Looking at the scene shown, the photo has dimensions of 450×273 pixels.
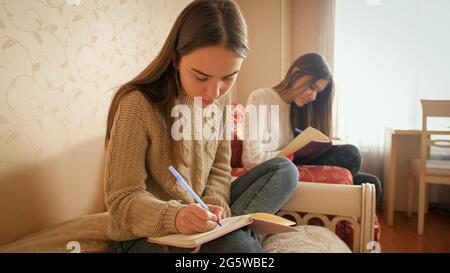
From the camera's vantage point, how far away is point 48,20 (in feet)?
2.45

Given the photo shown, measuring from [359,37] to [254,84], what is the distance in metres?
0.79

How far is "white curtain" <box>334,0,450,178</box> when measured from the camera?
2139 mm

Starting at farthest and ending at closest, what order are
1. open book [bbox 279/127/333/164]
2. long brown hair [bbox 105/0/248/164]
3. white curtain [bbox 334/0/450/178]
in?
white curtain [bbox 334/0/450/178]
open book [bbox 279/127/333/164]
long brown hair [bbox 105/0/248/164]

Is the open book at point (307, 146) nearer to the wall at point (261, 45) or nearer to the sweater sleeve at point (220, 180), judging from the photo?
the sweater sleeve at point (220, 180)

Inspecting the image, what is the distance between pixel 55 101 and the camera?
78 centimetres

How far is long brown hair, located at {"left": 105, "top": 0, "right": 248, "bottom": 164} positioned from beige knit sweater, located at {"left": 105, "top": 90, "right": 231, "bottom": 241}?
0.03m

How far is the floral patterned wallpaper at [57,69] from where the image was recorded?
2.18 feet

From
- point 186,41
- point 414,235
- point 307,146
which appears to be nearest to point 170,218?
point 186,41

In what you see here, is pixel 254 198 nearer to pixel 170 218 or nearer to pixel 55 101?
pixel 170 218

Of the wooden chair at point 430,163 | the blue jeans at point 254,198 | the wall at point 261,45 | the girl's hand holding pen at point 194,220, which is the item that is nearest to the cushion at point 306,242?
the blue jeans at point 254,198

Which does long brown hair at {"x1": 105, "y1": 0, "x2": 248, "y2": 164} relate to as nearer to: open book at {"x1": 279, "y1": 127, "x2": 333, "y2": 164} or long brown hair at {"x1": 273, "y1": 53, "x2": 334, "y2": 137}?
open book at {"x1": 279, "y1": 127, "x2": 333, "y2": 164}

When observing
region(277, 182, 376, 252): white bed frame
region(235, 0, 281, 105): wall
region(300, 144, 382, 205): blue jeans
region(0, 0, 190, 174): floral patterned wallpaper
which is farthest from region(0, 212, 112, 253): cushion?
region(235, 0, 281, 105): wall

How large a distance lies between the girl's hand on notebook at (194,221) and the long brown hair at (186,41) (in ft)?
0.72
